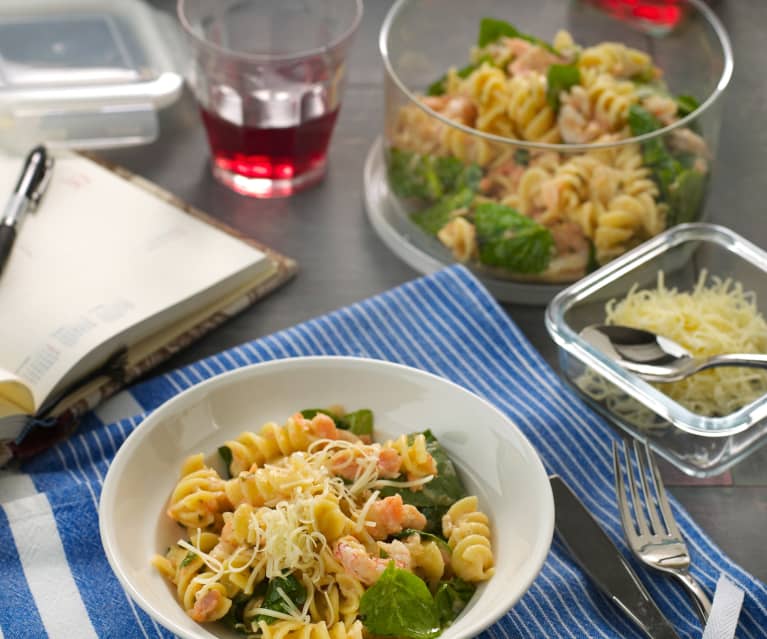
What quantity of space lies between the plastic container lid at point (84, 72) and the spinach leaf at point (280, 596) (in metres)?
0.98

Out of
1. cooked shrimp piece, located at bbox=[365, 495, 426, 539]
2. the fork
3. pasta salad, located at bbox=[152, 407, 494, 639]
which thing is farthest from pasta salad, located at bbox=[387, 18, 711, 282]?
cooked shrimp piece, located at bbox=[365, 495, 426, 539]

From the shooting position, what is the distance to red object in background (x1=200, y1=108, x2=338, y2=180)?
5.36 ft

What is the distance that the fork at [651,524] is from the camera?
1111 millimetres

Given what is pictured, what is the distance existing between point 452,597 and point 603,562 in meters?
0.20

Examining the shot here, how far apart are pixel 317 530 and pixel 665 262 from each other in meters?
0.68

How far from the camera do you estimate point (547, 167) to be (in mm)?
1447

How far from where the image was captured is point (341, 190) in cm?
173

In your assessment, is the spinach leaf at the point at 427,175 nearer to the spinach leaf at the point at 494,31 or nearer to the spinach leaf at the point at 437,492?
the spinach leaf at the point at 494,31

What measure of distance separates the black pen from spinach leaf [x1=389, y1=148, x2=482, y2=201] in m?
0.49

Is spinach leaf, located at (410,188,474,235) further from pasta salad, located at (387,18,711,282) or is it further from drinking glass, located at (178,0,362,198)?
drinking glass, located at (178,0,362,198)

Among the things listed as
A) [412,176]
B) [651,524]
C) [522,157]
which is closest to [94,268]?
[412,176]

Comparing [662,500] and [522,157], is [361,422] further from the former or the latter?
[522,157]

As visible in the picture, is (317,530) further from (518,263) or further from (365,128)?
(365,128)


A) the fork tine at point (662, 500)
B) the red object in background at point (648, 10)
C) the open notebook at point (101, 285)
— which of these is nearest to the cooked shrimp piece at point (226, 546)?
the open notebook at point (101, 285)
